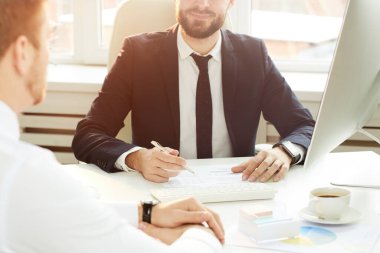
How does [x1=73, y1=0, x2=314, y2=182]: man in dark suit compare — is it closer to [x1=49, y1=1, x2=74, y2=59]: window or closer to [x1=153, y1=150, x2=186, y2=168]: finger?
[x1=153, y1=150, x2=186, y2=168]: finger

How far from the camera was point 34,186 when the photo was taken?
3.01 ft

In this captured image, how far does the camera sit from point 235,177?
1772 mm

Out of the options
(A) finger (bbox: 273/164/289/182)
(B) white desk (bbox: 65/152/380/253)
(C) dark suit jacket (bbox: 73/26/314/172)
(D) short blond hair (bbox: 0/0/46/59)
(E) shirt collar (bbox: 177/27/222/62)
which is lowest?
(B) white desk (bbox: 65/152/380/253)

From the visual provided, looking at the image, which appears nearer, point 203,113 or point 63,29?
point 203,113

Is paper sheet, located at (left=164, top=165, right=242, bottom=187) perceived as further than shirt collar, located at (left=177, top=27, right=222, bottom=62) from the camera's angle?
No

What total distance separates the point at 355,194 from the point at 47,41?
3.13 feet

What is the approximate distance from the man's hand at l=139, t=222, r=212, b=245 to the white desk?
0.32 feet

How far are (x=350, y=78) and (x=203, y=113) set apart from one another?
2.62 ft

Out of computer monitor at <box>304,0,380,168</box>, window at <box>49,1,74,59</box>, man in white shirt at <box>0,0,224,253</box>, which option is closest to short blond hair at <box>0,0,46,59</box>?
man in white shirt at <box>0,0,224,253</box>

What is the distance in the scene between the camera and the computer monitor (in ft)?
4.69

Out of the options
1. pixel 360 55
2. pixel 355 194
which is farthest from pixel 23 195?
pixel 355 194

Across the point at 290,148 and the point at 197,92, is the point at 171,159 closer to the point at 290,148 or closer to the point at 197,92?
the point at 290,148

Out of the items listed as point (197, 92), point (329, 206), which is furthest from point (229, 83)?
point (329, 206)

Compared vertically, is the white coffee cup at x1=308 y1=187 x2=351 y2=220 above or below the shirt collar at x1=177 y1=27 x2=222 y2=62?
below
